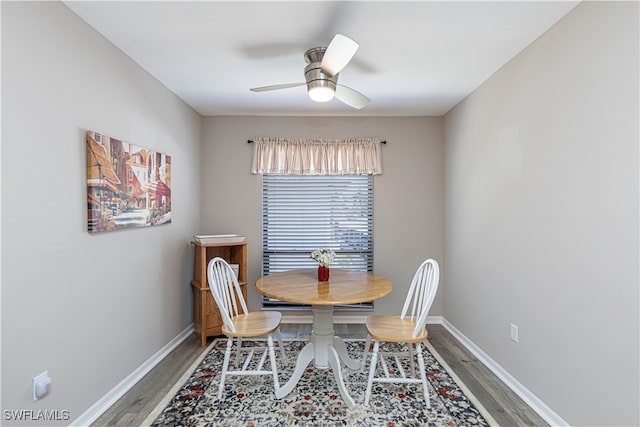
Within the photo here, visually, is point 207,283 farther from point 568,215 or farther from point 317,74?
point 568,215

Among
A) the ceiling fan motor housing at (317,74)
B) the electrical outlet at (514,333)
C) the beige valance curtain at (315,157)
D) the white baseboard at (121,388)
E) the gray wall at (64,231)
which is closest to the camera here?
the gray wall at (64,231)

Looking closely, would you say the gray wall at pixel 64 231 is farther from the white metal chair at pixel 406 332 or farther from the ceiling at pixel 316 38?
the white metal chair at pixel 406 332

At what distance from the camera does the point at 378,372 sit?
2.75 meters

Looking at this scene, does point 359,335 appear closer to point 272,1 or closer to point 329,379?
point 329,379

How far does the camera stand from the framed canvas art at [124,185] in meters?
2.07

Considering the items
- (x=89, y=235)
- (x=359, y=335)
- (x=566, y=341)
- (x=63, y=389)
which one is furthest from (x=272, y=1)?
(x=359, y=335)

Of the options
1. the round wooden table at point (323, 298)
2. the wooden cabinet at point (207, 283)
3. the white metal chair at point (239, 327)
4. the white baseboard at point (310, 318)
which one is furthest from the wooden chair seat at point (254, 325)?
the white baseboard at point (310, 318)

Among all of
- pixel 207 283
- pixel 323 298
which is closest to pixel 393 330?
pixel 323 298

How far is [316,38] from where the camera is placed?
221 centimetres

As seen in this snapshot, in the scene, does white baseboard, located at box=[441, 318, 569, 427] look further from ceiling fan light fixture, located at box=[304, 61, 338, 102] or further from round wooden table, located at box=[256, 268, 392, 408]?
ceiling fan light fixture, located at box=[304, 61, 338, 102]

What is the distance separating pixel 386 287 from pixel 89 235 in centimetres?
206

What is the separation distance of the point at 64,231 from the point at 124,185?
59 centimetres

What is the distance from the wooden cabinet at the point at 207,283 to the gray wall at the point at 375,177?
33 cm

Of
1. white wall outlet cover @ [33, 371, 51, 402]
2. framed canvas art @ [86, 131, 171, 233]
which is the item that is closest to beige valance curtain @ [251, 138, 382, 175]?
framed canvas art @ [86, 131, 171, 233]
